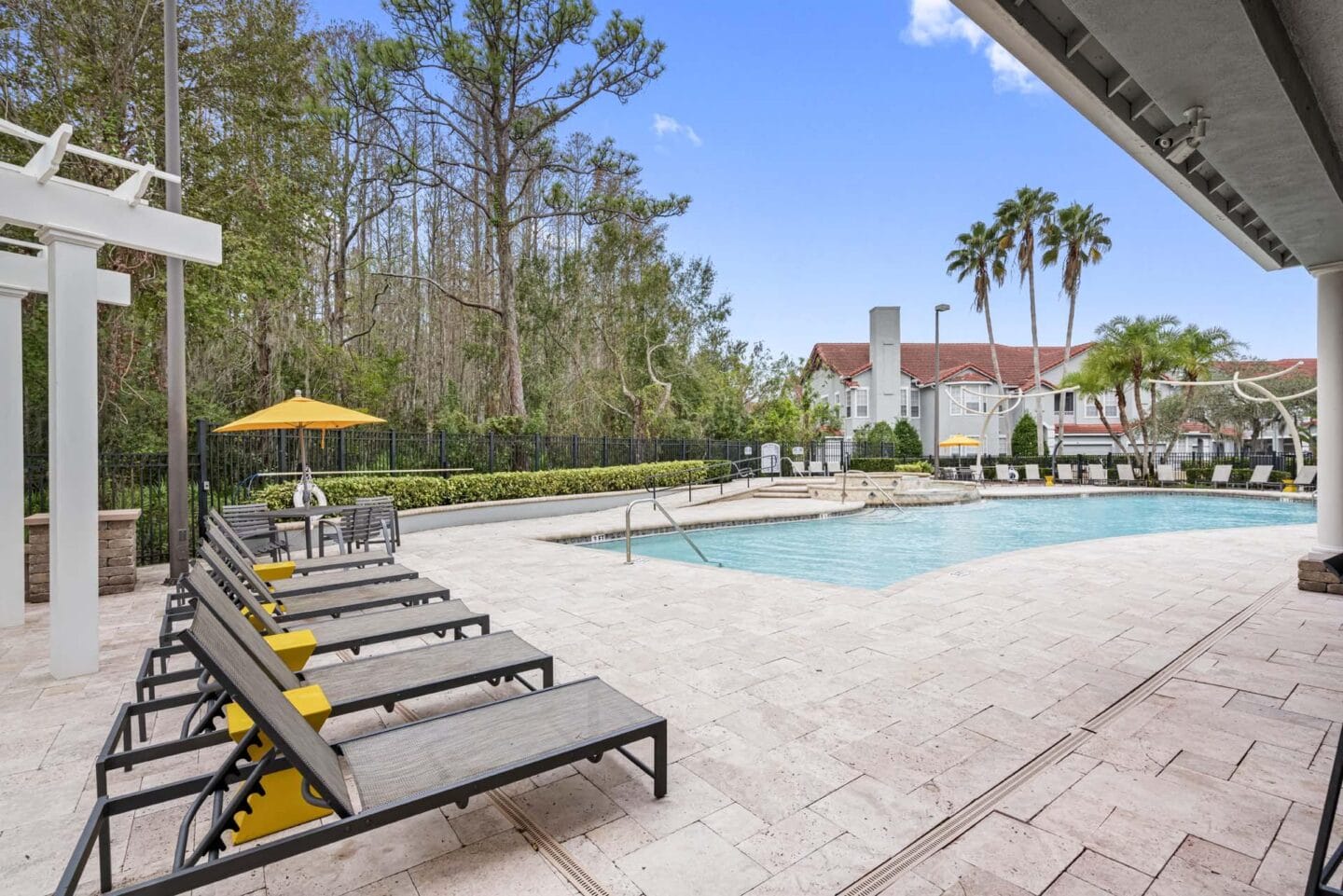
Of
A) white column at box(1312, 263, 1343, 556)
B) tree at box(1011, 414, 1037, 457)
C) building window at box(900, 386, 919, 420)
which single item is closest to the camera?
white column at box(1312, 263, 1343, 556)

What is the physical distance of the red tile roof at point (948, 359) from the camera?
112 ft

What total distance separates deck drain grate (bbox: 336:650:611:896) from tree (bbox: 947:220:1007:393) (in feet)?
104

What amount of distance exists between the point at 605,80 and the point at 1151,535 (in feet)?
49.9

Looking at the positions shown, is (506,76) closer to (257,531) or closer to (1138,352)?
(257,531)

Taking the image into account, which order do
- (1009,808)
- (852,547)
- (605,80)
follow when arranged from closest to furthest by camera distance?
(1009,808), (852,547), (605,80)

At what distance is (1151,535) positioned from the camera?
9.66m

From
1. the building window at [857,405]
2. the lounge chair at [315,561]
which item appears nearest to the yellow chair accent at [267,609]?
the lounge chair at [315,561]

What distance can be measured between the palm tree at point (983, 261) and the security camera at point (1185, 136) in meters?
28.1

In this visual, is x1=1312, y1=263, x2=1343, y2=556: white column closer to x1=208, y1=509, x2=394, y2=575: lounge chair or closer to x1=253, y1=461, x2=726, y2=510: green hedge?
x1=208, y1=509, x2=394, y2=575: lounge chair

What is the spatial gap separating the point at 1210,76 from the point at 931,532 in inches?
418

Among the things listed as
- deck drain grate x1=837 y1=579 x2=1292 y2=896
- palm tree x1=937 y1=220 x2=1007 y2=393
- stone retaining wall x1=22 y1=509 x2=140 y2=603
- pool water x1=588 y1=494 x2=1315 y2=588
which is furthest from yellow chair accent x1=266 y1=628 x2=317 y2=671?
palm tree x1=937 y1=220 x2=1007 y2=393

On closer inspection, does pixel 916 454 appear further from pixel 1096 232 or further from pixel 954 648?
pixel 954 648

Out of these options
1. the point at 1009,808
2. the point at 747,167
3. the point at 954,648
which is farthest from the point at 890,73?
the point at 1009,808

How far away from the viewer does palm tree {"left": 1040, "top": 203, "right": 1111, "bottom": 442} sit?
2736 centimetres
